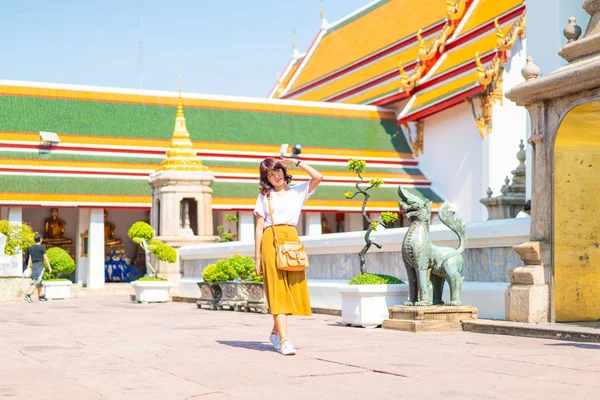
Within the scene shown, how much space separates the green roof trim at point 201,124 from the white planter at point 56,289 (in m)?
7.90

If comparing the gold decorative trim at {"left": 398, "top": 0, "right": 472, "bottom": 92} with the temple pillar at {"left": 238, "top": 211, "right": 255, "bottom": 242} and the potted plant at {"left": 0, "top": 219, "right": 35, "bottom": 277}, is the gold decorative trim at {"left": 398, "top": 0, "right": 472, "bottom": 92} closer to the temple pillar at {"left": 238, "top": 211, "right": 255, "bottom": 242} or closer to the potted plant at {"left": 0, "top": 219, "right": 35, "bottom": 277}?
the temple pillar at {"left": 238, "top": 211, "right": 255, "bottom": 242}

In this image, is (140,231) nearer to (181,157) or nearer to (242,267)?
(181,157)

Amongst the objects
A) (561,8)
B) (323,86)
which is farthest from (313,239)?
(323,86)

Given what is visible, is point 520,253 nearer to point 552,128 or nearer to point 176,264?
point 552,128

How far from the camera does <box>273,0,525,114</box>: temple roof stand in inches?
1108

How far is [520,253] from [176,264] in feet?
42.3

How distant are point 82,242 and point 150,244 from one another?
8.80 m

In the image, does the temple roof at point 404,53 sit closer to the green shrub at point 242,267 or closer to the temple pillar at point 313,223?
the temple pillar at point 313,223

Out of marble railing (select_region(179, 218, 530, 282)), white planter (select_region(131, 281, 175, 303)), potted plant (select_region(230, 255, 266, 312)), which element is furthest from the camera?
white planter (select_region(131, 281, 175, 303))

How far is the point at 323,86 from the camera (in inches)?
1439

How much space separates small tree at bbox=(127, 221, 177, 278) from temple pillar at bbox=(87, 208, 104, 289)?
6.14 meters

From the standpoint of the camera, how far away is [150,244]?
63.7 feet

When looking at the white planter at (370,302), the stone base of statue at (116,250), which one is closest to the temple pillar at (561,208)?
the white planter at (370,302)

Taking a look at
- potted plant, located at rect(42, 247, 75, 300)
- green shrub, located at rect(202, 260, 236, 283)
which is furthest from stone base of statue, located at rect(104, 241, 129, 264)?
green shrub, located at rect(202, 260, 236, 283)
